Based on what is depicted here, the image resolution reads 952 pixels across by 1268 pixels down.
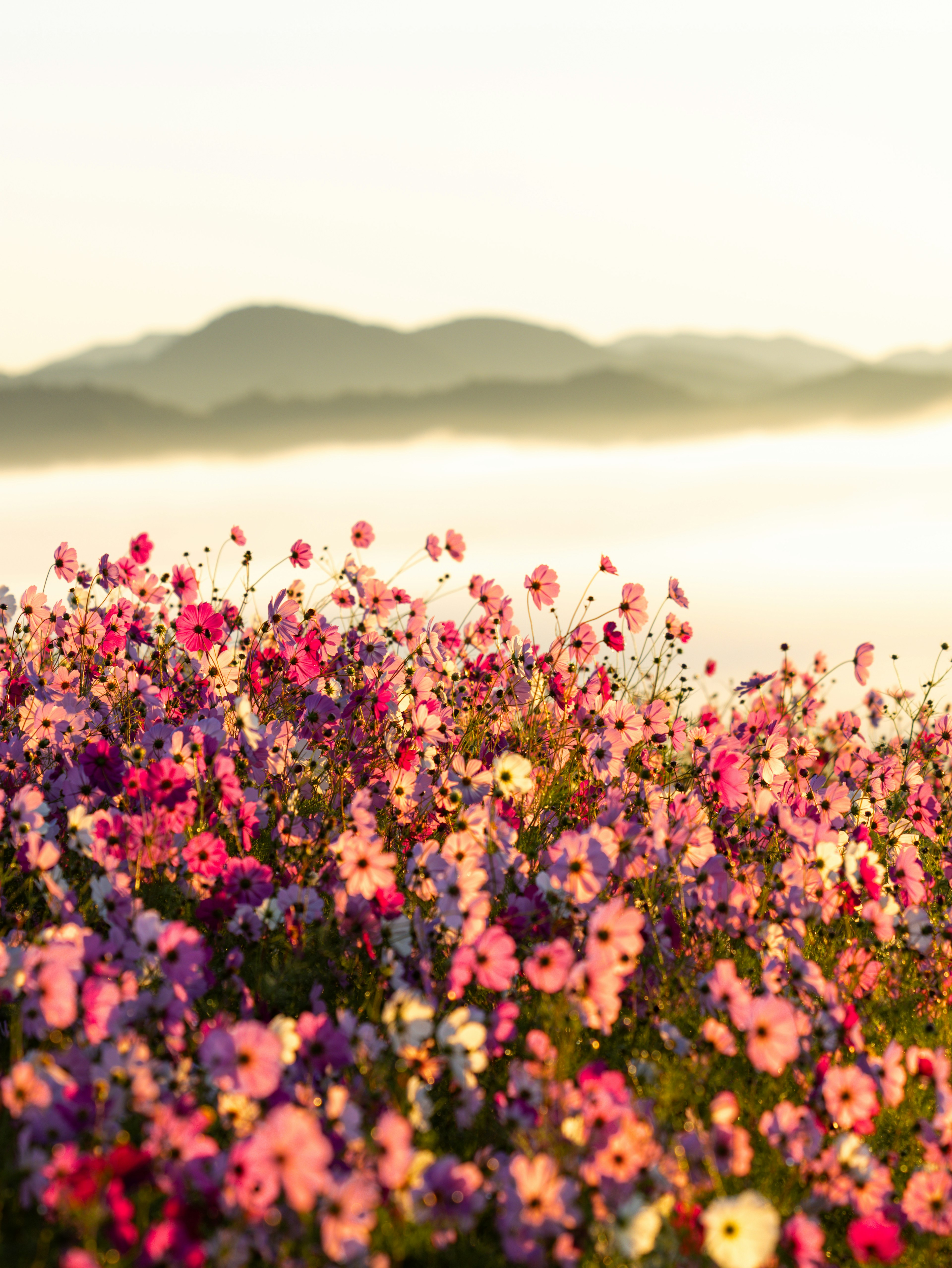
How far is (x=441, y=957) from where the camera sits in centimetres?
339

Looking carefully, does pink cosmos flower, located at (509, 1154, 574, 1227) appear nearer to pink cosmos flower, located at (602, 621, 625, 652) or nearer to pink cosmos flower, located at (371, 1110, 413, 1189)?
pink cosmos flower, located at (371, 1110, 413, 1189)

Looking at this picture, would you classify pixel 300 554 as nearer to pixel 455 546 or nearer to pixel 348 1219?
pixel 455 546

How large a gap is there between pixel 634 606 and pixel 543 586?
0.46 m

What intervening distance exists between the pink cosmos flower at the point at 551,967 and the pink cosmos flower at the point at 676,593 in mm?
2657

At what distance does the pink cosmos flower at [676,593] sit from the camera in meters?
5.19

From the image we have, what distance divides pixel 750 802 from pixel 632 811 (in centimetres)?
68

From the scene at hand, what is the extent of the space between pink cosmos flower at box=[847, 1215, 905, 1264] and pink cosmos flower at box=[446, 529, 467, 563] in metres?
3.71

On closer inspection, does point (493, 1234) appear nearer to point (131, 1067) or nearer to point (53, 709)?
point (131, 1067)

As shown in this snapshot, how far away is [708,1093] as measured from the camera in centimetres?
314

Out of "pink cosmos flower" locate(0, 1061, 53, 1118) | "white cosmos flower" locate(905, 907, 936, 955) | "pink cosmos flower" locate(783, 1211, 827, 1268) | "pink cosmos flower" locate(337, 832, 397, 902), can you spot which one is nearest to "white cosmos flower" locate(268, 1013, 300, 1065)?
"pink cosmos flower" locate(0, 1061, 53, 1118)

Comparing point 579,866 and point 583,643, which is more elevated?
point 583,643

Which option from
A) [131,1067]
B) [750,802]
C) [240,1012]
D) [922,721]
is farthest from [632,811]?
[922,721]

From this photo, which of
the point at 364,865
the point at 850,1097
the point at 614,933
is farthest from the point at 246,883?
the point at 850,1097

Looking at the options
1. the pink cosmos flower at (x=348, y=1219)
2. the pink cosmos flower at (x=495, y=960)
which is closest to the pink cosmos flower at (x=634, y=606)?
the pink cosmos flower at (x=495, y=960)
